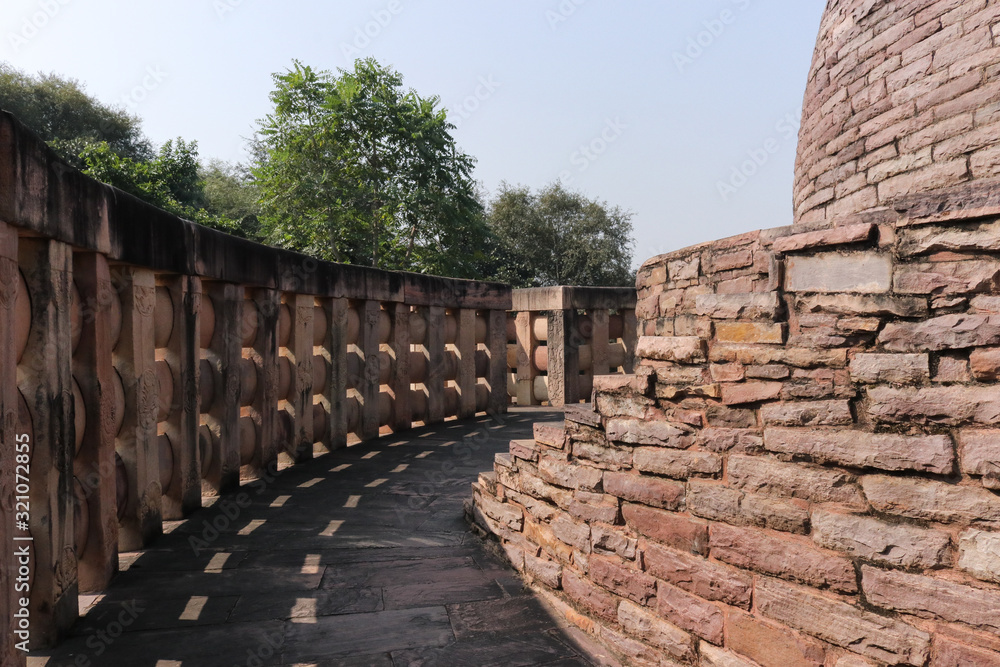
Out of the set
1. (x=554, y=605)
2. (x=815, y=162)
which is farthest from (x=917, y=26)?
(x=554, y=605)

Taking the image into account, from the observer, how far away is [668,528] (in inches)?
98.7

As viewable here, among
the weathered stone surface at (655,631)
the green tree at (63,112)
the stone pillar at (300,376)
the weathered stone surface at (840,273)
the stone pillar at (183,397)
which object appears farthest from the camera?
the green tree at (63,112)

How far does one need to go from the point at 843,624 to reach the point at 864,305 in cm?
97

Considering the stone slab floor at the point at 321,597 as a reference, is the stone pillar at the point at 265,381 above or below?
above

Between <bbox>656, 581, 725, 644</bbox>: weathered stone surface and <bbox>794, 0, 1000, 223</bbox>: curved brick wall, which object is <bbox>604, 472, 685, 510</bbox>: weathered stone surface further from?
<bbox>794, 0, 1000, 223</bbox>: curved brick wall

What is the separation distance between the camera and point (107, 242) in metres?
2.91

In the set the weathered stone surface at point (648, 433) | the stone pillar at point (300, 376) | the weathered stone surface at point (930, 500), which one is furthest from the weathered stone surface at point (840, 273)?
the stone pillar at point (300, 376)

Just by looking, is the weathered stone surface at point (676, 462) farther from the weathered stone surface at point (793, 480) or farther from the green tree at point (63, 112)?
the green tree at point (63, 112)

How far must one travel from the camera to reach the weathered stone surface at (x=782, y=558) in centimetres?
199

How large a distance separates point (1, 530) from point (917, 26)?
578cm

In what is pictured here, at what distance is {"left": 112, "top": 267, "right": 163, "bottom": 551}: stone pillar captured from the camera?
326 centimetres

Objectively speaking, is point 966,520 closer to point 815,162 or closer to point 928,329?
point 928,329

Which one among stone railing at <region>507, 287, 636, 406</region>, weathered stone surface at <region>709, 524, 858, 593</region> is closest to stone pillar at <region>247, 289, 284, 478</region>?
weathered stone surface at <region>709, 524, 858, 593</region>

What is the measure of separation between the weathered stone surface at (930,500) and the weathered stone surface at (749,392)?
15.6 inches
